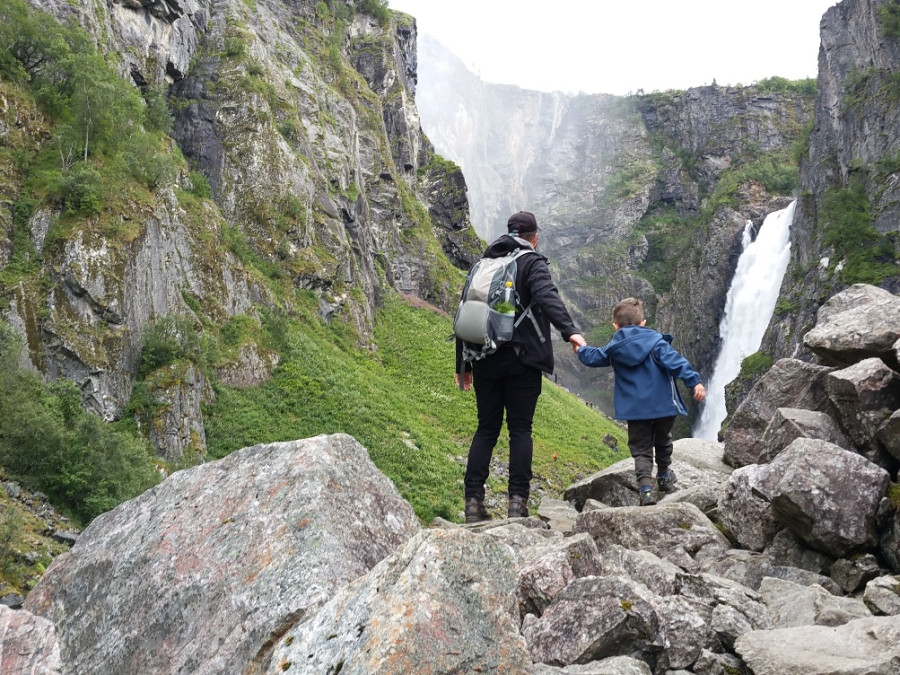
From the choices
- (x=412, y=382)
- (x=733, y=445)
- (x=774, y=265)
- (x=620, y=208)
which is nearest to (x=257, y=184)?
(x=412, y=382)

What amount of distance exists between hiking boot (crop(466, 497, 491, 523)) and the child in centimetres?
184

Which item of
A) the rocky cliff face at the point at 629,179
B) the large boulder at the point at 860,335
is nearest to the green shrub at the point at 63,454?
the large boulder at the point at 860,335

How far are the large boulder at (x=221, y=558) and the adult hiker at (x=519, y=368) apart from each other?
2.01 metres

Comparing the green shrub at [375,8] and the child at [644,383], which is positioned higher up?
the green shrub at [375,8]

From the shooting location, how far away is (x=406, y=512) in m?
4.68

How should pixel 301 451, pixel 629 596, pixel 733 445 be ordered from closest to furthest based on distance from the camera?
pixel 629 596 → pixel 301 451 → pixel 733 445

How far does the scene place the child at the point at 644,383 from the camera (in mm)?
6961

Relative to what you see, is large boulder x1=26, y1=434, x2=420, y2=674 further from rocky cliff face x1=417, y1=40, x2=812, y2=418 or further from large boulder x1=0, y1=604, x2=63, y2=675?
rocky cliff face x1=417, y1=40, x2=812, y2=418

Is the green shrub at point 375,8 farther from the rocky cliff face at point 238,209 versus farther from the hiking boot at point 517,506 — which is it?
the hiking boot at point 517,506

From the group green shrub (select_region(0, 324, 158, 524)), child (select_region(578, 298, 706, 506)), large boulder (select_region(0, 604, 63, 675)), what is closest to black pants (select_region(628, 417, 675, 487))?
child (select_region(578, 298, 706, 506))

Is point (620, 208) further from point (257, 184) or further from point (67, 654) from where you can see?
point (67, 654)

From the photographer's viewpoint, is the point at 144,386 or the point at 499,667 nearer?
the point at 499,667

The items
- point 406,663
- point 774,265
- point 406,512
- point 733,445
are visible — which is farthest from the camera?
point 774,265

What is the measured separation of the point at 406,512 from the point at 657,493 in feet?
13.2
